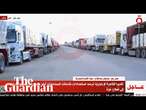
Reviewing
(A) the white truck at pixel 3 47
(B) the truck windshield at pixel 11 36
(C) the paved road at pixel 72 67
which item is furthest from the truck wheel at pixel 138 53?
(A) the white truck at pixel 3 47

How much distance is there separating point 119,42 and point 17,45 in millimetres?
4166

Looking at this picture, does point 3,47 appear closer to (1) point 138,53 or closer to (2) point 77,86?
(2) point 77,86

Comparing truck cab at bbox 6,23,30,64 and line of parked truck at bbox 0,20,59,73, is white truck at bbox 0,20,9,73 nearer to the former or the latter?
line of parked truck at bbox 0,20,59,73

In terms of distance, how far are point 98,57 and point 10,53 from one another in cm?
222

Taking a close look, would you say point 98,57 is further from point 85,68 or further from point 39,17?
point 39,17

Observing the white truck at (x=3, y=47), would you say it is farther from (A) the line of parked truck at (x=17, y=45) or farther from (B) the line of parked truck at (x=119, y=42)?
(B) the line of parked truck at (x=119, y=42)

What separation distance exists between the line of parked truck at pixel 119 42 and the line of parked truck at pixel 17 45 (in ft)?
2.64

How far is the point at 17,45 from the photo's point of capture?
11.3 m

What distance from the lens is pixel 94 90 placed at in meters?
9.48

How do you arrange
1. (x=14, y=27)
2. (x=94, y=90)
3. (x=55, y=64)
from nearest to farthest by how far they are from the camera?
(x=94, y=90)
(x=55, y=64)
(x=14, y=27)

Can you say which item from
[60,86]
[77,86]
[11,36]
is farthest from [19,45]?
[77,86]
